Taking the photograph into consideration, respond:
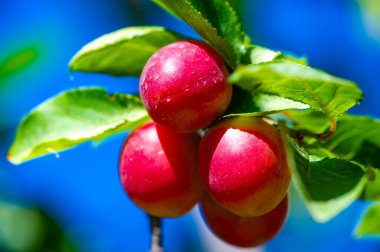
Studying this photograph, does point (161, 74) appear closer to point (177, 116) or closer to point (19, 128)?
point (177, 116)

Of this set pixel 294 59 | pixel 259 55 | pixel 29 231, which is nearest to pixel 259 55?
pixel 259 55

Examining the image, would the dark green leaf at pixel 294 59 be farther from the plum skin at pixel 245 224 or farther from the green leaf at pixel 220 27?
the plum skin at pixel 245 224

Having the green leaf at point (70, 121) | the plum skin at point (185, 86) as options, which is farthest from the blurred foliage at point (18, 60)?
the plum skin at point (185, 86)

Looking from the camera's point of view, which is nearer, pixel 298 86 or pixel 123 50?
pixel 298 86

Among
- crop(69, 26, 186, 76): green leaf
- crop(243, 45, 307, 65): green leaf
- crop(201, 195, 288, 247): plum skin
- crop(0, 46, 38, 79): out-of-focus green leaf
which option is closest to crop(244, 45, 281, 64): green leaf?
crop(243, 45, 307, 65): green leaf

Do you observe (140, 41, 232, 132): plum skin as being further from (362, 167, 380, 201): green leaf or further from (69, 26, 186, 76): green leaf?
(362, 167, 380, 201): green leaf

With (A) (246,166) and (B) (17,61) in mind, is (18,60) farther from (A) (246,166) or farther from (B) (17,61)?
(A) (246,166)
